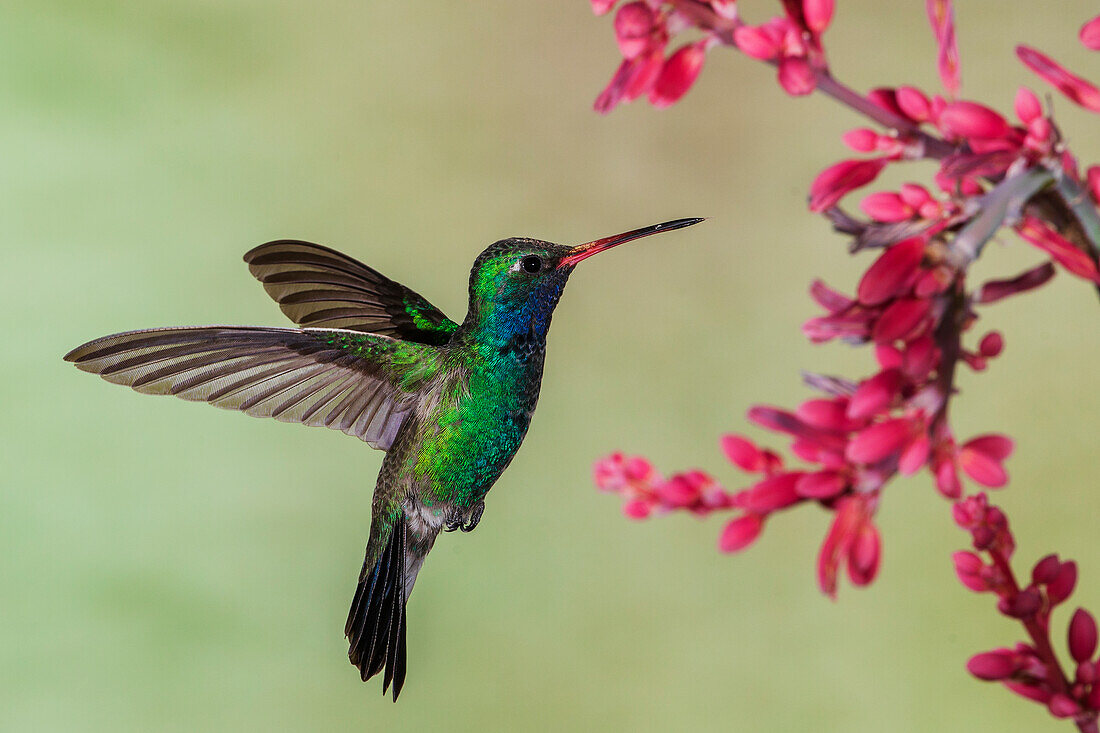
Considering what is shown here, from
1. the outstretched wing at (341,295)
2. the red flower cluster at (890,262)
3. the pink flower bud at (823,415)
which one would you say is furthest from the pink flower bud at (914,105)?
the outstretched wing at (341,295)

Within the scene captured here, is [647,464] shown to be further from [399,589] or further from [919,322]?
[399,589]

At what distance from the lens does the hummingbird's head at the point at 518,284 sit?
694 millimetres

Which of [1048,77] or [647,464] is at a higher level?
[1048,77]

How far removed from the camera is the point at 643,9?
1.05 ft

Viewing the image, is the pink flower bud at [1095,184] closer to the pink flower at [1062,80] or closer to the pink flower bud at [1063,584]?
the pink flower at [1062,80]

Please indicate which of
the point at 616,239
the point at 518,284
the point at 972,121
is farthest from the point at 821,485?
the point at 518,284

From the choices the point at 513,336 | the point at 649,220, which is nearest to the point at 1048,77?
the point at 513,336

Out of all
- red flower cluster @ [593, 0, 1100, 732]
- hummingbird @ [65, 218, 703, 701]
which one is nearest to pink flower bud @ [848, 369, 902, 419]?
red flower cluster @ [593, 0, 1100, 732]

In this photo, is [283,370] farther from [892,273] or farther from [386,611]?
[892,273]

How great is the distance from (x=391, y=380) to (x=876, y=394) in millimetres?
535

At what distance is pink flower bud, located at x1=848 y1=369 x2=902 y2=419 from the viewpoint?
0.28 m

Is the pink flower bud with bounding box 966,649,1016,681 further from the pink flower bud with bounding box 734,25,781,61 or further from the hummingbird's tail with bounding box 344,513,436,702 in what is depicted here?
the hummingbird's tail with bounding box 344,513,436,702

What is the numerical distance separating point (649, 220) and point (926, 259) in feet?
Answer: 3.63

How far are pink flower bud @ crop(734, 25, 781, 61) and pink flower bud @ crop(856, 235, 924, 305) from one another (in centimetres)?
7
